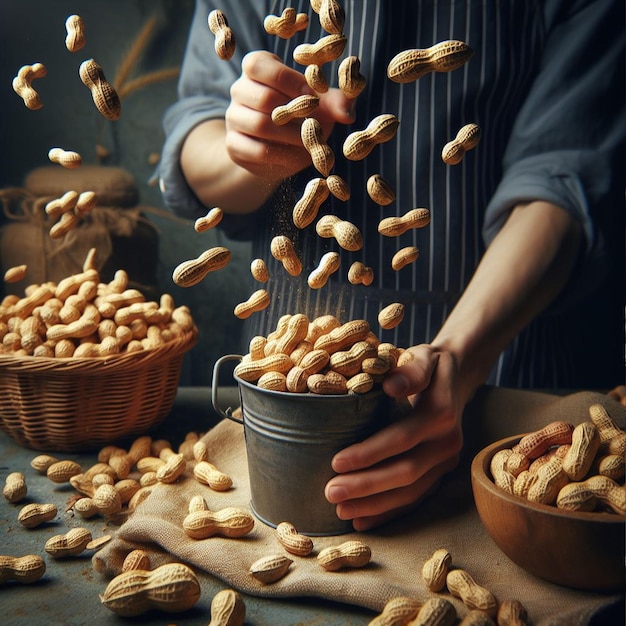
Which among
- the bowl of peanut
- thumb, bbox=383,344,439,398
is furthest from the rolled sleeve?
the bowl of peanut

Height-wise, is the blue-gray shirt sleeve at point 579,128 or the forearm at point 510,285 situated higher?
the blue-gray shirt sleeve at point 579,128

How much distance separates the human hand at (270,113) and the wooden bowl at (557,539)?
0.51 meters

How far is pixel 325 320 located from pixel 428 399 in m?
0.17

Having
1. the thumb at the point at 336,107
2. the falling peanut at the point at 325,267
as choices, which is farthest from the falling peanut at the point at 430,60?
the falling peanut at the point at 325,267

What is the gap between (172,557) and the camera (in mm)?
778

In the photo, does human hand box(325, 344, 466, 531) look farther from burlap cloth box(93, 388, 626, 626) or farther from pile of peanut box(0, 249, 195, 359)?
pile of peanut box(0, 249, 195, 359)

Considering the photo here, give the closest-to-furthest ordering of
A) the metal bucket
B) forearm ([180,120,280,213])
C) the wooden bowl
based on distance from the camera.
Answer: the wooden bowl < the metal bucket < forearm ([180,120,280,213])

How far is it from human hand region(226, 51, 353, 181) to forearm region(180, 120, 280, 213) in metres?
0.24

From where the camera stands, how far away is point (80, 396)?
1.06 meters

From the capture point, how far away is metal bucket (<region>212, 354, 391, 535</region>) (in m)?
0.79

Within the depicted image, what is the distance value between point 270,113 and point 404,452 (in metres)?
0.49

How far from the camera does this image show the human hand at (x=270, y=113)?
0.88 meters

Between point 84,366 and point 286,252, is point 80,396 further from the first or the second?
point 286,252

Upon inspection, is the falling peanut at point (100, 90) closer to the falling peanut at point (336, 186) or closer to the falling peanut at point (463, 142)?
the falling peanut at point (336, 186)
